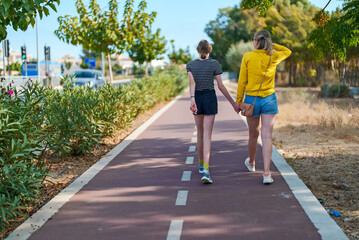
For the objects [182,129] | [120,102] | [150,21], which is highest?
[150,21]

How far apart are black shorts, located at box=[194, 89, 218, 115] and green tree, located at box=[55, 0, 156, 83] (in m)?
9.44

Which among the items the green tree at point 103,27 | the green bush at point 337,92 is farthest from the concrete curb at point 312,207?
the green bush at point 337,92

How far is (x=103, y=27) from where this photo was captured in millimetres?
15109

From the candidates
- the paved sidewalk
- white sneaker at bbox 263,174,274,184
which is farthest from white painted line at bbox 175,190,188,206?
white sneaker at bbox 263,174,274,184

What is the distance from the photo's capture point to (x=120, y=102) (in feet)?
35.3

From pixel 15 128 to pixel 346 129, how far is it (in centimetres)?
796

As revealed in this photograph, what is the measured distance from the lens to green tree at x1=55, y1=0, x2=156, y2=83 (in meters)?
15.2

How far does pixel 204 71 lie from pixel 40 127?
2331 mm

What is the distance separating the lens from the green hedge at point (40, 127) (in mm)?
4352

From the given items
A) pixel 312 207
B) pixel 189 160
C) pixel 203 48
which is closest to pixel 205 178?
pixel 312 207

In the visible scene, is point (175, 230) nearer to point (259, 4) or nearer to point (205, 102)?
point (205, 102)

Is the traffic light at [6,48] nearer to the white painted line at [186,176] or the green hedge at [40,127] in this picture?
the green hedge at [40,127]

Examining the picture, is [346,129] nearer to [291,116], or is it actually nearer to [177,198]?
[291,116]

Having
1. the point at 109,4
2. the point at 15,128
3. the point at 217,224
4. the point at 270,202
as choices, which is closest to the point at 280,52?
the point at 270,202
